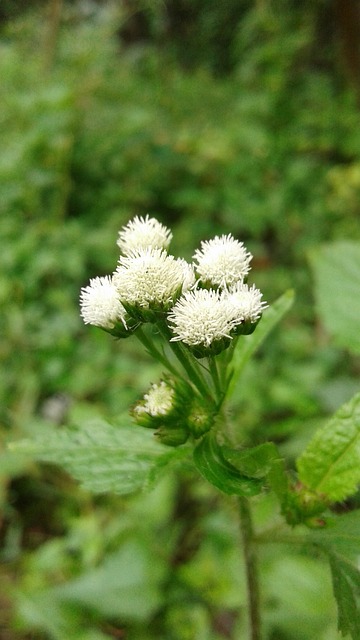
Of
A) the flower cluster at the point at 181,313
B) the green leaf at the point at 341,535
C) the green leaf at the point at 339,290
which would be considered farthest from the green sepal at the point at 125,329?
the green leaf at the point at 339,290

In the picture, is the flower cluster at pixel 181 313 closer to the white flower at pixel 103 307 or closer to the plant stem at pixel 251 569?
the white flower at pixel 103 307

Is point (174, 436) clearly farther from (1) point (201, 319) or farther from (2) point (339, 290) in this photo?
(2) point (339, 290)

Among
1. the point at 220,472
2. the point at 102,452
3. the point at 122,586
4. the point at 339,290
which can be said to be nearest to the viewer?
the point at 220,472

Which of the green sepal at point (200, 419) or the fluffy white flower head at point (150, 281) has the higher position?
the fluffy white flower head at point (150, 281)

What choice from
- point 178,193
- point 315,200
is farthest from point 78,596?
point 315,200

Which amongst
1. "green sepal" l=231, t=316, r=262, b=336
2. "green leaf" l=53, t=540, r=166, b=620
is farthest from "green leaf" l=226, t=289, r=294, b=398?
"green leaf" l=53, t=540, r=166, b=620

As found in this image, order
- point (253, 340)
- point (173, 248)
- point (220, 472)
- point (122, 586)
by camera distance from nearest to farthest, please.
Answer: point (220, 472) < point (253, 340) < point (122, 586) < point (173, 248)

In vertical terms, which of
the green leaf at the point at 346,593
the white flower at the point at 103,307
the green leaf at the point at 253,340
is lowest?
the green leaf at the point at 346,593

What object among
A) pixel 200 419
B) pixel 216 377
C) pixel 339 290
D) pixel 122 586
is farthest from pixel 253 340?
pixel 122 586

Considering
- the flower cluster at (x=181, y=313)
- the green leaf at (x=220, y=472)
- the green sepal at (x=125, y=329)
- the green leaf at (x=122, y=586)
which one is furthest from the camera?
the green leaf at (x=122, y=586)
